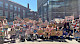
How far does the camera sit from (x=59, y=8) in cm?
1723

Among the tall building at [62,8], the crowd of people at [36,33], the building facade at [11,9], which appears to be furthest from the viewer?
the building facade at [11,9]

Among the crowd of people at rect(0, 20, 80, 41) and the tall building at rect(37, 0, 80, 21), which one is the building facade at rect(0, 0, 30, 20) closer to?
the tall building at rect(37, 0, 80, 21)

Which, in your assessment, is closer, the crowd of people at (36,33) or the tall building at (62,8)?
the crowd of people at (36,33)

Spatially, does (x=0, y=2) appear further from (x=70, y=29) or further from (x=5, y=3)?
(x=70, y=29)

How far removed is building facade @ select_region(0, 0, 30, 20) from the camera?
19.5 m

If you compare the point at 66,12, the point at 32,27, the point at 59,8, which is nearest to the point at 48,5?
the point at 59,8

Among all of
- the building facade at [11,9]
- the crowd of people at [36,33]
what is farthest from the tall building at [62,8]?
the crowd of people at [36,33]

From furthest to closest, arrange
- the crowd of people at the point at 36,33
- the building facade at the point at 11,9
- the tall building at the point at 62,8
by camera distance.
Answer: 1. the building facade at the point at 11,9
2. the tall building at the point at 62,8
3. the crowd of people at the point at 36,33

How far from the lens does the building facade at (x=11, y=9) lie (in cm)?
1950

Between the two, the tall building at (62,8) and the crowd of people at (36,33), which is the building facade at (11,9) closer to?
the tall building at (62,8)

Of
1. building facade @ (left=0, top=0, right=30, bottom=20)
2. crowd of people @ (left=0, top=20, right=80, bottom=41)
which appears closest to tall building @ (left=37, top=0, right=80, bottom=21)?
building facade @ (left=0, top=0, right=30, bottom=20)

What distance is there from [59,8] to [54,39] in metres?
11.0

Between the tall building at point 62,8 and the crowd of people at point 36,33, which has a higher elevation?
the tall building at point 62,8

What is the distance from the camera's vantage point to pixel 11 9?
21109mm
